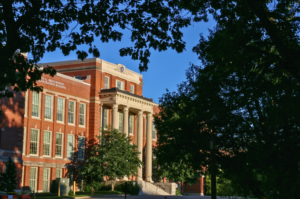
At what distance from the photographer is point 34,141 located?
42.3 m

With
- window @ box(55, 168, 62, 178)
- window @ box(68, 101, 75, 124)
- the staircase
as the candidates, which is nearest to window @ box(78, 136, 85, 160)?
window @ box(68, 101, 75, 124)

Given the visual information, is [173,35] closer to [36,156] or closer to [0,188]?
[0,188]

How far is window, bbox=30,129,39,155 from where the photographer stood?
4188 centimetres

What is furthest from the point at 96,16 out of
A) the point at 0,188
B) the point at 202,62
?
the point at 0,188

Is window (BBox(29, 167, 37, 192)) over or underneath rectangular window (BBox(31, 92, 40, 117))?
underneath

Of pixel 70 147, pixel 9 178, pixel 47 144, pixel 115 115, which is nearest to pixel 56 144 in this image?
pixel 47 144

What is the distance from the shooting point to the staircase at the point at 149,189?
49672 millimetres

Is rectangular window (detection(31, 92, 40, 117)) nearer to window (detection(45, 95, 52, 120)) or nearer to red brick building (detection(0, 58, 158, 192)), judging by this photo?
red brick building (detection(0, 58, 158, 192))

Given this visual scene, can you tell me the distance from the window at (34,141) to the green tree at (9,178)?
940cm

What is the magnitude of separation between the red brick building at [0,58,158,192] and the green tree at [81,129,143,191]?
2796 mm

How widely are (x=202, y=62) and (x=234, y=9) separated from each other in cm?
1436

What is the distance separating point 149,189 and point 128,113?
10492 millimetres

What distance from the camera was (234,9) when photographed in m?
12.5

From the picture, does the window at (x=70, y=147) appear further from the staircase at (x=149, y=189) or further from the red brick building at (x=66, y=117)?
the staircase at (x=149, y=189)
